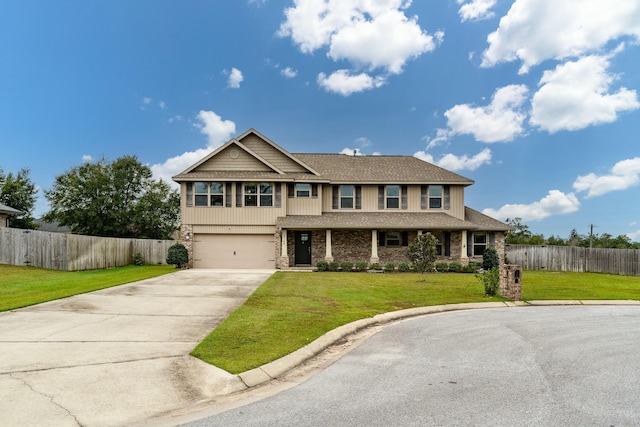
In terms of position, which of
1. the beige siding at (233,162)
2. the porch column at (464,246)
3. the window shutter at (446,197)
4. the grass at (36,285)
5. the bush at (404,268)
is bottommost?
the bush at (404,268)

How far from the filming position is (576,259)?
27750 mm

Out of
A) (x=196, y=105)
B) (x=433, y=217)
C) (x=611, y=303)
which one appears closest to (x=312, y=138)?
(x=196, y=105)

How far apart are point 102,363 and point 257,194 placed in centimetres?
1925

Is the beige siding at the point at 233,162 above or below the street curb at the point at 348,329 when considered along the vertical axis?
above

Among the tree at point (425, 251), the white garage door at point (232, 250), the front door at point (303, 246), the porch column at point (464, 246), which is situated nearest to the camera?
the tree at point (425, 251)

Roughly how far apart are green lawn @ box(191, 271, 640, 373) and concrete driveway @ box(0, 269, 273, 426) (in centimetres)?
48

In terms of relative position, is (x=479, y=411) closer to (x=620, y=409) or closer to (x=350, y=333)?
(x=620, y=409)

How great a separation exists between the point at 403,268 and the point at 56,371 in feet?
66.2

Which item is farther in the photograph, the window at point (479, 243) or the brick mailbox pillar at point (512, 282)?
the window at point (479, 243)

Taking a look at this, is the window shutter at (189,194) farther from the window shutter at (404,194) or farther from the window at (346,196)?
the window shutter at (404,194)

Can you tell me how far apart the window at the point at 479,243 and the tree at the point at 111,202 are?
28.9m

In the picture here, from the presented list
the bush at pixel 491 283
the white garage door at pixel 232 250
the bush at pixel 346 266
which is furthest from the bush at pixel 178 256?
the bush at pixel 491 283

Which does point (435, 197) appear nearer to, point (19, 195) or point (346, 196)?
point (346, 196)

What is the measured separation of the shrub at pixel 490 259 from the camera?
24.5 metres
